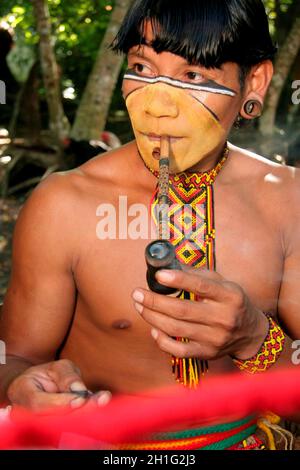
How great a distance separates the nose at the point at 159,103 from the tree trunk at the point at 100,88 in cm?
465

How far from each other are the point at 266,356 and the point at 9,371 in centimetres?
78

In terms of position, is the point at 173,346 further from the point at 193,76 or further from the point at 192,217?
the point at 193,76

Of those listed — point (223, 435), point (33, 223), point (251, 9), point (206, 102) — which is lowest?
point (223, 435)

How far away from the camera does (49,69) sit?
7.10 m

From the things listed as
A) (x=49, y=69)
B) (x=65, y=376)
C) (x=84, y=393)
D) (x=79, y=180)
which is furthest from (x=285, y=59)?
(x=84, y=393)

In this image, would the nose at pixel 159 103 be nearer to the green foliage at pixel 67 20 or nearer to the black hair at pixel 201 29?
the black hair at pixel 201 29

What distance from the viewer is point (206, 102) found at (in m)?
2.01

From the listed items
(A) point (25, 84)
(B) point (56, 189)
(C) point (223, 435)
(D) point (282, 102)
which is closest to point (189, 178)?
(B) point (56, 189)

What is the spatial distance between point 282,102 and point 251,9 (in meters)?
10.7

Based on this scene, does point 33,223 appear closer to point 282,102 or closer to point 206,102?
point 206,102

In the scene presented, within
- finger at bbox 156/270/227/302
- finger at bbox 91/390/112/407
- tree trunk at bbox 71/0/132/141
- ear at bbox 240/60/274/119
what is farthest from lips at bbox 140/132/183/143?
tree trunk at bbox 71/0/132/141

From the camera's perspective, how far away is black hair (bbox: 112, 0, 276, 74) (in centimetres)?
195

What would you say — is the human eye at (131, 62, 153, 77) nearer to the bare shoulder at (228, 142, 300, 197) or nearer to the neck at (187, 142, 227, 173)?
the neck at (187, 142, 227, 173)

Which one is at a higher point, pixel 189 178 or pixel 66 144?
pixel 189 178
